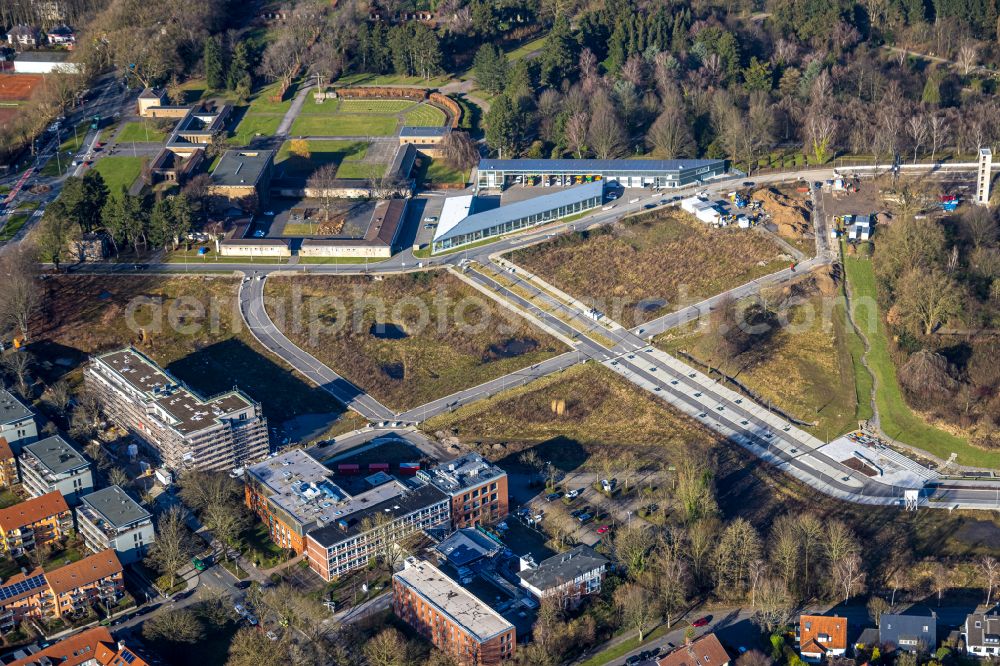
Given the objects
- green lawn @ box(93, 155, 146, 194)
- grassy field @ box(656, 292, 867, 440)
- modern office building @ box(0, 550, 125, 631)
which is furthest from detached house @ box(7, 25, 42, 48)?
modern office building @ box(0, 550, 125, 631)

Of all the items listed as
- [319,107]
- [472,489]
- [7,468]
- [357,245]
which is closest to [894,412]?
[472,489]

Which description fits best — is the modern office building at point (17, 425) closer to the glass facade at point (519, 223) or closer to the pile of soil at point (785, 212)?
the glass facade at point (519, 223)

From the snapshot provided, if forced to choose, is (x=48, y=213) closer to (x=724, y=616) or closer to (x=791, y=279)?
(x=791, y=279)

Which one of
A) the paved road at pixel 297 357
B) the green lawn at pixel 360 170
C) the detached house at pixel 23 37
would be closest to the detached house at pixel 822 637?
the paved road at pixel 297 357

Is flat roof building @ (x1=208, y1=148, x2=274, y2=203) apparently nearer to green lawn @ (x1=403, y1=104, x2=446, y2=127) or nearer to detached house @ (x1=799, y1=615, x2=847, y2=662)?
green lawn @ (x1=403, y1=104, x2=446, y2=127)

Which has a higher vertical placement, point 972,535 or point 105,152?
point 105,152

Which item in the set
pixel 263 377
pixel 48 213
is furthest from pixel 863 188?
pixel 48 213

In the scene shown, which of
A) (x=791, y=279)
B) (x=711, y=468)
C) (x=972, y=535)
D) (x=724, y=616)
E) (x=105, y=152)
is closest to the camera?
(x=724, y=616)
